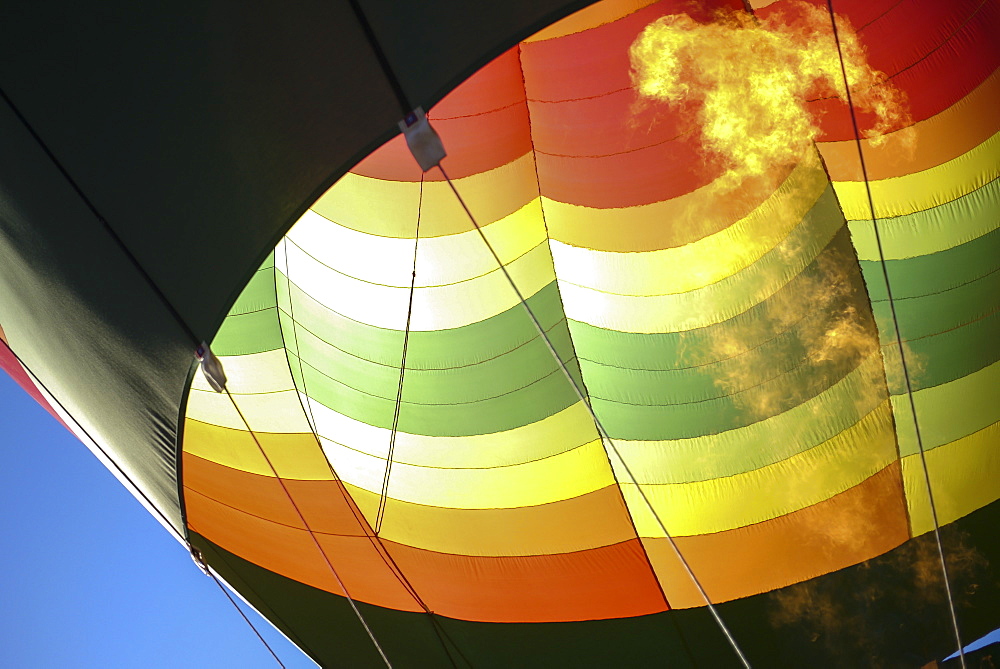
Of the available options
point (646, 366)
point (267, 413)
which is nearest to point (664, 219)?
point (646, 366)

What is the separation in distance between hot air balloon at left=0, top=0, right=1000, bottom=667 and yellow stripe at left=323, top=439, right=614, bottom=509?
1 cm

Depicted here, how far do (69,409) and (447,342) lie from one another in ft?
5.92

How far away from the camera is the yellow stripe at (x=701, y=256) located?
4203 millimetres

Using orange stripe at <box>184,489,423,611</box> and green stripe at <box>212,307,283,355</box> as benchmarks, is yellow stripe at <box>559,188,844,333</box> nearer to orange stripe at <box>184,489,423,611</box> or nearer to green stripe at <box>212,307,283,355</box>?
green stripe at <box>212,307,283,355</box>

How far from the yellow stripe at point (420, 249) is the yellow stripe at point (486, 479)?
3.21 ft

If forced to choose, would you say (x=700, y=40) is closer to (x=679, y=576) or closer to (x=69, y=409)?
(x=679, y=576)

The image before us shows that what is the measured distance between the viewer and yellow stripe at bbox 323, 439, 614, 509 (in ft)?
14.9

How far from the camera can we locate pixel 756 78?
4203mm

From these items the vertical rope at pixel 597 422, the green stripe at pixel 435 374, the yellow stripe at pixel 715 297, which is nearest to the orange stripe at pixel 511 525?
the vertical rope at pixel 597 422

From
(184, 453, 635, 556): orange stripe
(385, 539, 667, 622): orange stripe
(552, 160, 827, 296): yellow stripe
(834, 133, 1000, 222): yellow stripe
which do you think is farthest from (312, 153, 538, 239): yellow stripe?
(385, 539, 667, 622): orange stripe

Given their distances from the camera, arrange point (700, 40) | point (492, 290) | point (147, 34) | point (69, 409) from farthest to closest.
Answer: point (492, 290) → point (700, 40) → point (69, 409) → point (147, 34)

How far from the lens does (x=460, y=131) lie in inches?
164

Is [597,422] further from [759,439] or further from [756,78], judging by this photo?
[756,78]

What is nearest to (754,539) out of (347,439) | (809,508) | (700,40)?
(809,508)
